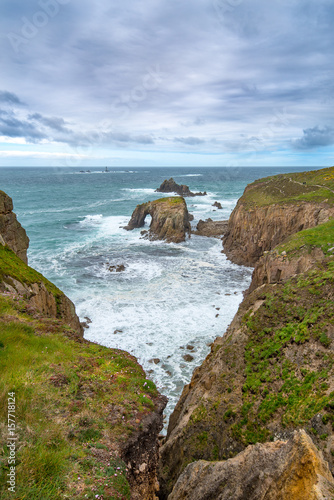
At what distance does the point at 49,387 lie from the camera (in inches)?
367

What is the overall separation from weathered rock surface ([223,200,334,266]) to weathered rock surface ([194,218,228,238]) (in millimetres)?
10001

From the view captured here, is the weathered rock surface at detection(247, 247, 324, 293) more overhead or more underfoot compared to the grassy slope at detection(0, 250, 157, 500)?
more overhead

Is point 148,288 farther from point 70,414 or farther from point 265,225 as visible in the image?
point 70,414

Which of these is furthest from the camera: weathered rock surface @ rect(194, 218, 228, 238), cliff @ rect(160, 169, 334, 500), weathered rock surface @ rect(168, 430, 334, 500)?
weathered rock surface @ rect(194, 218, 228, 238)

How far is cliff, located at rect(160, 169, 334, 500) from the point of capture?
9141 mm

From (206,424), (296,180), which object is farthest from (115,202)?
(206,424)

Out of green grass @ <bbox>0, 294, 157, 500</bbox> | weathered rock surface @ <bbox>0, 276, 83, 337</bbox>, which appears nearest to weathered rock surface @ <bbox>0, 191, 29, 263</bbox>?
weathered rock surface @ <bbox>0, 276, 83, 337</bbox>

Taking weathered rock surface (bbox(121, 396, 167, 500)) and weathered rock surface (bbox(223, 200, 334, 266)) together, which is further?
weathered rock surface (bbox(223, 200, 334, 266))

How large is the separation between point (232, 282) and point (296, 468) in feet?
95.3

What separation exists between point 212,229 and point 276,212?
2125 centimetres

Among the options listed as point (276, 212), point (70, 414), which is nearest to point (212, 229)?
point (276, 212)

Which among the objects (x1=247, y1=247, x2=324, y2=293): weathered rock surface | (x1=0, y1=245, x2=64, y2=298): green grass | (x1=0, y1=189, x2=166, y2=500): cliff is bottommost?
(x1=0, y1=189, x2=166, y2=500): cliff

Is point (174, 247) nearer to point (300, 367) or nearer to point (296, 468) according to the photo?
point (300, 367)

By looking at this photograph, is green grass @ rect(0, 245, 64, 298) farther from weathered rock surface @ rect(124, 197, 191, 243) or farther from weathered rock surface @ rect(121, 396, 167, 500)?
weathered rock surface @ rect(124, 197, 191, 243)
